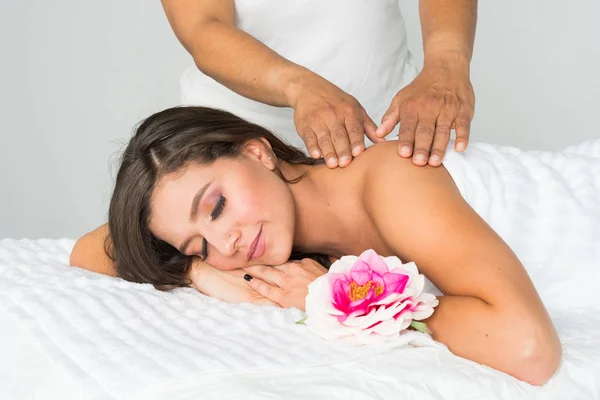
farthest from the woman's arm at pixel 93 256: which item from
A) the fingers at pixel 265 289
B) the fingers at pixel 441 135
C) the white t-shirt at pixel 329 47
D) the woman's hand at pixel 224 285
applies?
the fingers at pixel 441 135

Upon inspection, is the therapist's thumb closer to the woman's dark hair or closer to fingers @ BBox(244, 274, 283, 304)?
the woman's dark hair

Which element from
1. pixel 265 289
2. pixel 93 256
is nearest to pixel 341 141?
pixel 265 289

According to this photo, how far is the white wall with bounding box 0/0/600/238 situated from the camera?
3.97m

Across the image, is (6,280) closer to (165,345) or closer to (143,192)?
(143,192)

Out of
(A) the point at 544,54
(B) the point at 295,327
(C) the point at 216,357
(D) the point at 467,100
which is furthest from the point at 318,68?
(A) the point at 544,54

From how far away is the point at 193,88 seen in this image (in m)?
2.78

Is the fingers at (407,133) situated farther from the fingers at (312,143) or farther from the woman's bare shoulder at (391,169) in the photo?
the fingers at (312,143)

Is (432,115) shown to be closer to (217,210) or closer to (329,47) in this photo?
(217,210)

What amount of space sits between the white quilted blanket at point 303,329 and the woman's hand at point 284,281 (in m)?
0.11

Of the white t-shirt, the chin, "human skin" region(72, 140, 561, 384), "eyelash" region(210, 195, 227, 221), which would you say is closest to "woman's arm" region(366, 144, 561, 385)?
"human skin" region(72, 140, 561, 384)

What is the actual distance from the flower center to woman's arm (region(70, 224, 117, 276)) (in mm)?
879

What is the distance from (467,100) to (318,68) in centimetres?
66

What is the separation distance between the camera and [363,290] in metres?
1.67

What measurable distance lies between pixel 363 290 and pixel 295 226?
21.4 inches
